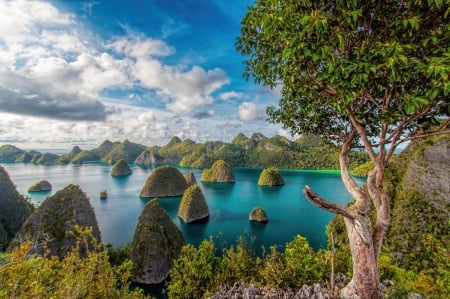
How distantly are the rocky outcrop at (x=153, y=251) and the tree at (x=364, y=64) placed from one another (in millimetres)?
21747

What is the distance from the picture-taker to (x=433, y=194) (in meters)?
21.6

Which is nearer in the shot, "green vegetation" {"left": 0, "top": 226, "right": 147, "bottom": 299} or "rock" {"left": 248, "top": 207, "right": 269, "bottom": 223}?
"green vegetation" {"left": 0, "top": 226, "right": 147, "bottom": 299}

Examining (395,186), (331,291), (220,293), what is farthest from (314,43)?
(395,186)

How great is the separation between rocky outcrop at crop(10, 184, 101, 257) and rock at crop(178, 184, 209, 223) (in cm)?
1708

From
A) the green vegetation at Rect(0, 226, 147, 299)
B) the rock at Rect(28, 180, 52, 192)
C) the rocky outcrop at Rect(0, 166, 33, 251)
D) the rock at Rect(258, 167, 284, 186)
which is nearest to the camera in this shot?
the green vegetation at Rect(0, 226, 147, 299)

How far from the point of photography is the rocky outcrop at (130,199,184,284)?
72.6ft

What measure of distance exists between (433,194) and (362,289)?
82.0 ft

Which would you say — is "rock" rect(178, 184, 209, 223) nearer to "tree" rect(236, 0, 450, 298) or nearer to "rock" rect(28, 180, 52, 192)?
"tree" rect(236, 0, 450, 298)

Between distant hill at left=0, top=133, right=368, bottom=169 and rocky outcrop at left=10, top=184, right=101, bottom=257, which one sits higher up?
distant hill at left=0, top=133, right=368, bottom=169

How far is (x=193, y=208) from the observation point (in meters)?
41.1

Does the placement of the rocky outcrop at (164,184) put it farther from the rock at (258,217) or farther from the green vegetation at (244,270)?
the green vegetation at (244,270)

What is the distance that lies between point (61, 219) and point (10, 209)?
17267mm

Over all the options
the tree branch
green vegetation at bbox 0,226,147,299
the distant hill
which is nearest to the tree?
the tree branch

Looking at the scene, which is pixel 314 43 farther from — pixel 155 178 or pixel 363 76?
pixel 155 178
